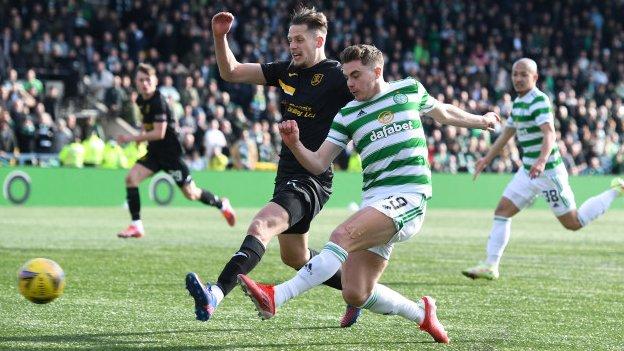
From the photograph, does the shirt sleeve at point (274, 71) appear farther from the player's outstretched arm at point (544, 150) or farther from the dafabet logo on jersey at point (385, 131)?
the player's outstretched arm at point (544, 150)

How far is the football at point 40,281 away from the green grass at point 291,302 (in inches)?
7.0

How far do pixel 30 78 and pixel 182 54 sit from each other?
223 inches

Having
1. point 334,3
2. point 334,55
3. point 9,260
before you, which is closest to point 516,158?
point 334,55

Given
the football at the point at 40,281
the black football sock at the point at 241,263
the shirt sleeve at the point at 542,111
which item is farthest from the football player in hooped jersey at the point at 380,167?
the shirt sleeve at the point at 542,111

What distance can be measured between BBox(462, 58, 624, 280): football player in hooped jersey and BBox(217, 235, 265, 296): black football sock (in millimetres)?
4356

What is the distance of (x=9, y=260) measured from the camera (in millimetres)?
11906

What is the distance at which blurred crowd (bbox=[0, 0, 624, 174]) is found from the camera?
27047mm

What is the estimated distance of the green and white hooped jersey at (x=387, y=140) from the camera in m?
7.04

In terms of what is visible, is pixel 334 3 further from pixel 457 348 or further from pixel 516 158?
pixel 457 348

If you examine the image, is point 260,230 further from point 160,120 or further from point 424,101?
point 160,120

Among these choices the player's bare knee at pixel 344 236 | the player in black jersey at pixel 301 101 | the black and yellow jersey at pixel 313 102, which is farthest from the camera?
the black and yellow jersey at pixel 313 102

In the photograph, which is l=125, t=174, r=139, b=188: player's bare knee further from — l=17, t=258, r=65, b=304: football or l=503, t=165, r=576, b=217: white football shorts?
l=17, t=258, r=65, b=304: football

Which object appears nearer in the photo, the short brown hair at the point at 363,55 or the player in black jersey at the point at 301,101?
the short brown hair at the point at 363,55

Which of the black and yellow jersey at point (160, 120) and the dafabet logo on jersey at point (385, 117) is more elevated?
the dafabet logo on jersey at point (385, 117)
